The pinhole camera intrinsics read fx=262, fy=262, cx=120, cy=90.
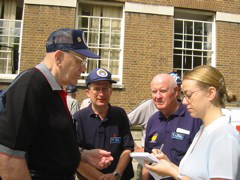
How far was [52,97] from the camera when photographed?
1.71 m

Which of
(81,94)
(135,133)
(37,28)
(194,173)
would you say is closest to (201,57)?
(135,133)

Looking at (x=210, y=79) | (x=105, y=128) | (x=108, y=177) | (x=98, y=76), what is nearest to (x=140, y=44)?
(x=98, y=76)

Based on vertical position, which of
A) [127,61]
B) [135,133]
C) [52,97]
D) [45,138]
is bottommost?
[135,133]

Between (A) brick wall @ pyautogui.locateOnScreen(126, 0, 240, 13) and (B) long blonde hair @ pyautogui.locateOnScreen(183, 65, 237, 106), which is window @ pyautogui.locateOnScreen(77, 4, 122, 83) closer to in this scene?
(A) brick wall @ pyautogui.locateOnScreen(126, 0, 240, 13)

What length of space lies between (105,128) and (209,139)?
1.42 meters

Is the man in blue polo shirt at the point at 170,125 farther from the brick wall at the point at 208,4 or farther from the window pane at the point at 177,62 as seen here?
the brick wall at the point at 208,4

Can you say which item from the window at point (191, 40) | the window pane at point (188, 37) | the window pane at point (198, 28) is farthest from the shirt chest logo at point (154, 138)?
the window pane at point (198, 28)

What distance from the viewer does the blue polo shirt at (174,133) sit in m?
2.55

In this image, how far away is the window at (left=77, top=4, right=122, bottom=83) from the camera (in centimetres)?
891

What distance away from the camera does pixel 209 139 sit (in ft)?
5.62

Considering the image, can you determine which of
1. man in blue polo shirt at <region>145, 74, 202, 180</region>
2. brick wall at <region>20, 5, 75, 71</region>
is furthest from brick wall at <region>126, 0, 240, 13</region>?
man in blue polo shirt at <region>145, 74, 202, 180</region>

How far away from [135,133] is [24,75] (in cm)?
646

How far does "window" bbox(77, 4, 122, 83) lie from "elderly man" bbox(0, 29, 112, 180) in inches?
274

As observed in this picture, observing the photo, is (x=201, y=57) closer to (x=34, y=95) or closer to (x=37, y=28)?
(x=37, y=28)
